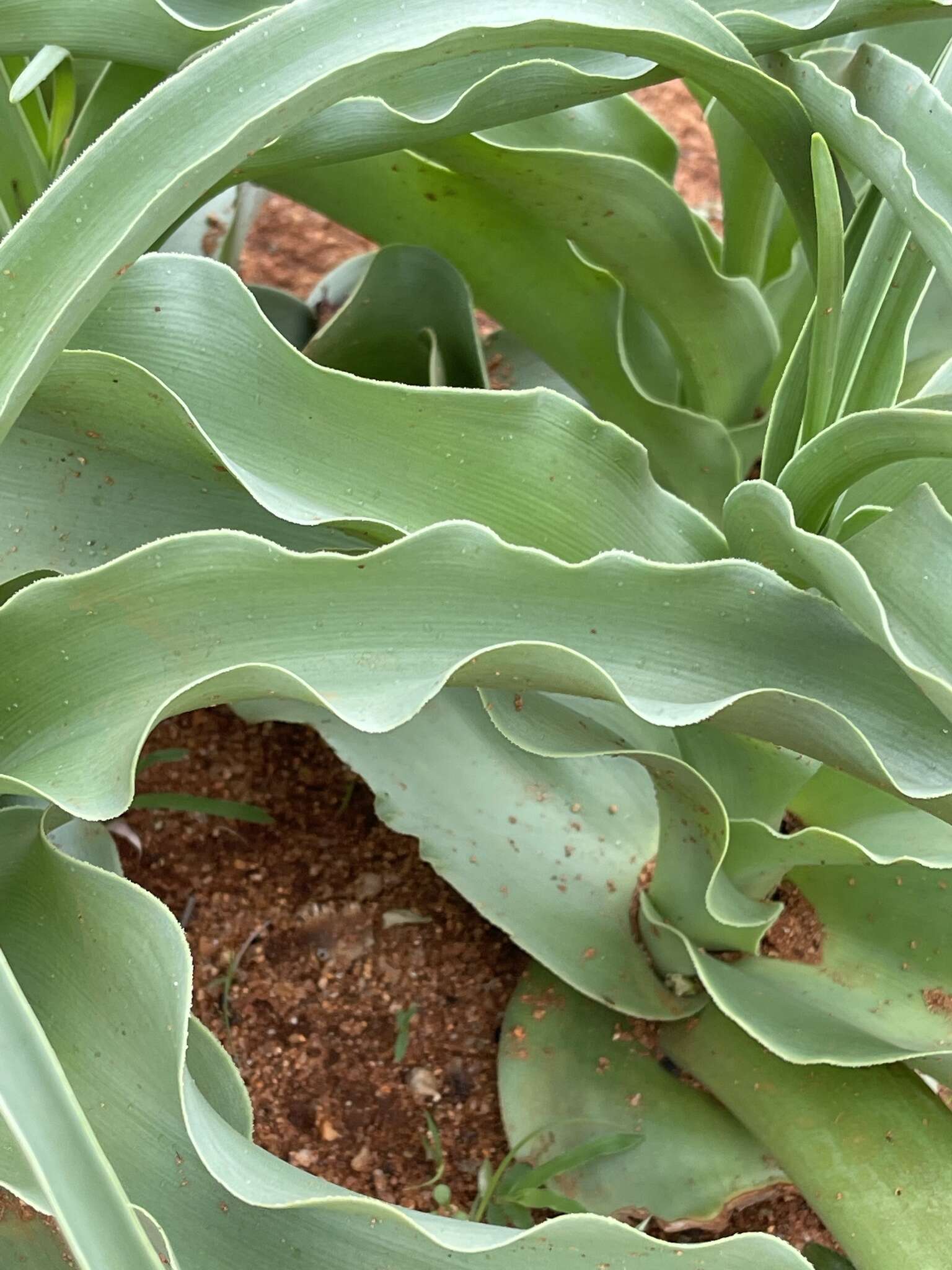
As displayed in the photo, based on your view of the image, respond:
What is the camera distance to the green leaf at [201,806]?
37.4 inches

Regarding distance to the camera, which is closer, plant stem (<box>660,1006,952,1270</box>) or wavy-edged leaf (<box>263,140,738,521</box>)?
plant stem (<box>660,1006,952,1270</box>)

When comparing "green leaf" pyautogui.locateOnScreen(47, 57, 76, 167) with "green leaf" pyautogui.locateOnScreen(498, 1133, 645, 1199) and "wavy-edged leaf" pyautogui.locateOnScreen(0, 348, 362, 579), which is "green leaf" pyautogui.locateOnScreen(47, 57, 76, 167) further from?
"green leaf" pyautogui.locateOnScreen(498, 1133, 645, 1199)

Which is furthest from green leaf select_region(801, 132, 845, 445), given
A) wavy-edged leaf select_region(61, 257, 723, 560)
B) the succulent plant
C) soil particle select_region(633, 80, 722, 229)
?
soil particle select_region(633, 80, 722, 229)

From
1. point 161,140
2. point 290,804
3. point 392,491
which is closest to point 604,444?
point 392,491

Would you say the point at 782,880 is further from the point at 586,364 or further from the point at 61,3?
the point at 61,3

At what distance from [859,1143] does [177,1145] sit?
0.45 meters

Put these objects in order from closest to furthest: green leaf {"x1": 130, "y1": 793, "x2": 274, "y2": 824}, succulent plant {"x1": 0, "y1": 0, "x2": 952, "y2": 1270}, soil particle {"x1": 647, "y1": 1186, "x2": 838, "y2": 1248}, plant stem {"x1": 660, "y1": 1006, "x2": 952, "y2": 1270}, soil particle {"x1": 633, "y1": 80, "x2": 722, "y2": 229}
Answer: succulent plant {"x1": 0, "y1": 0, "x2": 952, "y2": 1270} → plant stem {"x1": 660, "y1": 1006, "x2": 952, "y2": 1270} → soil particle {"x1": 647, "y1": 1186, "x2": 838, "y2": 1248} → green leaf {"x1": 130, "y1": 793, "x2": 274, "y2": 824} → soil particle {"x1": 633, "y1": 80, "x2": 722, "y2": 229}

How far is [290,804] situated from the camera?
1.03 metres

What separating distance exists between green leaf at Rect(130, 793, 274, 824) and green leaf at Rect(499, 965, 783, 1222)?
248 mm

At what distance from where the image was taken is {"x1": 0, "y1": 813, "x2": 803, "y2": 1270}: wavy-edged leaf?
1.53ft

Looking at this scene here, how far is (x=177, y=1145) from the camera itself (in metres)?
0.53

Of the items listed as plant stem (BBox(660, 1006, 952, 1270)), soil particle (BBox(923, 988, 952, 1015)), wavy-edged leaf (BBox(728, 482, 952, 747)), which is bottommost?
plant stem (BBox(660, 1006, 952, 1270))

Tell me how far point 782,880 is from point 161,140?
61cm

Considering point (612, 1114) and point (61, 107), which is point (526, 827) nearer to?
point (612, 1114)
